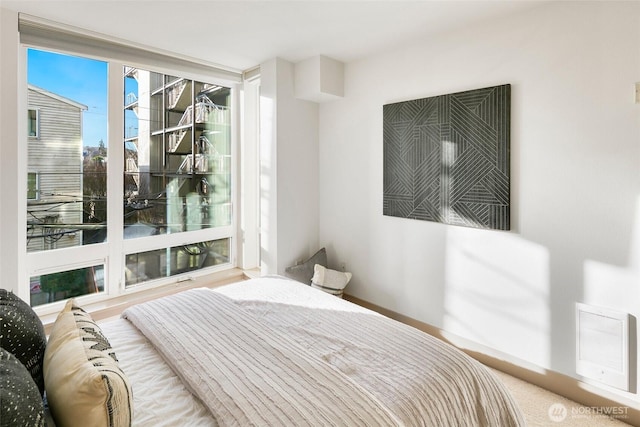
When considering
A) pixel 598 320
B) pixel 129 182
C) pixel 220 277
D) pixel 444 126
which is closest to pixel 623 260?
pixel 598 320

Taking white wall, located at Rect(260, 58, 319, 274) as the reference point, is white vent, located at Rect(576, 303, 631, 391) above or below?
below

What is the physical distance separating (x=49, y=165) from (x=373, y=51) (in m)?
2.77

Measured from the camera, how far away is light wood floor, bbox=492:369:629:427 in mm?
1903

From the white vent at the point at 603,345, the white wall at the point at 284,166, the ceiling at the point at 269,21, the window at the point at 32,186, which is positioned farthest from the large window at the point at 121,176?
the white vent at the point at 603,345

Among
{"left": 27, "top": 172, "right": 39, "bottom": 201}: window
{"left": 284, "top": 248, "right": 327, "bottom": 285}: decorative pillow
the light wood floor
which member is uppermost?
{"left": 27, "top": 172, "right": 39, "bottom": 201}: window

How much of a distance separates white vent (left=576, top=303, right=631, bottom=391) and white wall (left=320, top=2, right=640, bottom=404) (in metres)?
0.05

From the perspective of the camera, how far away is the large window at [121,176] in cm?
256

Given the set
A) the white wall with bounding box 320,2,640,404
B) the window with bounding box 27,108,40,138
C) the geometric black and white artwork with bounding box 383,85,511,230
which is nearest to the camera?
the white wall with bounding box 320,2,640,404

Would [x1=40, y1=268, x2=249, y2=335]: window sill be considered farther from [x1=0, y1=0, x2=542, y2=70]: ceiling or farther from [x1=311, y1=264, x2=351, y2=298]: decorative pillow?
[x1=0, y1=0, x2=542, y2=70]: ceiling

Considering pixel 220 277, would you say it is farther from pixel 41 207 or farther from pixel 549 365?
pixel 549 365

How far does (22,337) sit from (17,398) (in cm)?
49

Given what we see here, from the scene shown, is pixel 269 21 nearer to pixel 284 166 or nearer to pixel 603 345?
pixel 284 166

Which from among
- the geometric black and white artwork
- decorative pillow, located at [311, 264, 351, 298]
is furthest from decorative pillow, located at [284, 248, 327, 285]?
the geometric black and white artwork

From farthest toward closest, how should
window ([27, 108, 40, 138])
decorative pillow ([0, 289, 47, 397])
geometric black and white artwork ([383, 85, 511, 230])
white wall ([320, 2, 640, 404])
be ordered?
window ([27, 108, 40, 138]) → geometric black and white artwork ([383, 85, 511, 230]) → white wall ([320, 2, 640, 404]) → decorative pillow ([0, 289, 47, 397])
